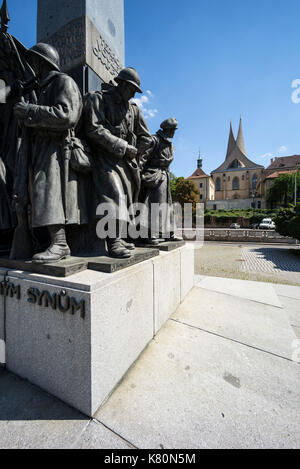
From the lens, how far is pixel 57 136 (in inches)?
84.0

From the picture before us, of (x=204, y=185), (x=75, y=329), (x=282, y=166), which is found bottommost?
(x=75, y=329)

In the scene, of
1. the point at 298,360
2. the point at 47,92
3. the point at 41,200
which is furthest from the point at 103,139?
the point at 298,360

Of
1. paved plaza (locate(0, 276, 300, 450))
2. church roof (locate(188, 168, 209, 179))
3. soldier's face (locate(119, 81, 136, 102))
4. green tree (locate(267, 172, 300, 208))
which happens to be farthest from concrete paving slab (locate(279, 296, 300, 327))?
church roof (locate(188, 168, 209, 179))

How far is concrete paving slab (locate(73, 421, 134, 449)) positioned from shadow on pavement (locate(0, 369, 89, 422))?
12cm

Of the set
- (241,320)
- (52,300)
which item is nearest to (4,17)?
(52,300)

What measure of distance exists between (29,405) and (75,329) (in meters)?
0.75

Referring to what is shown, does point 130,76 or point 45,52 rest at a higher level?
point 45,52

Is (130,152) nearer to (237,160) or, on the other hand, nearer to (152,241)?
(152,241)

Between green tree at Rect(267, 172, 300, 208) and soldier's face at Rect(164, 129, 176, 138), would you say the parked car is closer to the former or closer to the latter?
green tree at Rect(267, 172, 300, 208)

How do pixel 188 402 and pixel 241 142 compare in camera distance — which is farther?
pixel 241 142

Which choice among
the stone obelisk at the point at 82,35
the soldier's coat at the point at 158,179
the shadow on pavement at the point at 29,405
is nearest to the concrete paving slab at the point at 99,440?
the shadow on pavement at the point at 29,405

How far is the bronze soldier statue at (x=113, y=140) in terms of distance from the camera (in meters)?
2.41

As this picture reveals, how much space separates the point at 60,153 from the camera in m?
2.15

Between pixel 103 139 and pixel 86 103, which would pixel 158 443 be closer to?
pixel 103 139
